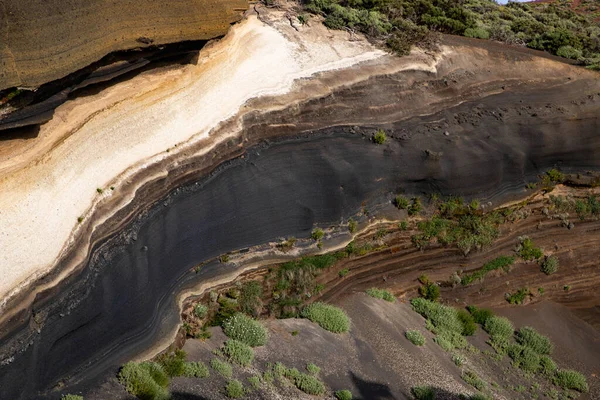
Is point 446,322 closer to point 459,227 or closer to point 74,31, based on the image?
point 459,227

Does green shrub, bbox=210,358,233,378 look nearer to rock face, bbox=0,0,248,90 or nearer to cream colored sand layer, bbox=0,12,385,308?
cream colored sand layer, bbox=0,12,385,308

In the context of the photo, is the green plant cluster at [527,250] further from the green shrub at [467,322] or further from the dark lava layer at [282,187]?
the green shrub at [467,322]

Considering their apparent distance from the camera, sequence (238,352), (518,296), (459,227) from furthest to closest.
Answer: (518,296), (459,227), (238,352)

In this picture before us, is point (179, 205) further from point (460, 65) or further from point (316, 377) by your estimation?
point (460, 65)

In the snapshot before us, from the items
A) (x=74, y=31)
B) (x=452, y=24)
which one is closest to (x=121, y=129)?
(x=74, y=31)

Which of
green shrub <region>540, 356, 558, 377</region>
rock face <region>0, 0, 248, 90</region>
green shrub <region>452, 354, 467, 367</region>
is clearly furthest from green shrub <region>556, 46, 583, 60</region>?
rock face <region>0, 0, 248, 90</region>

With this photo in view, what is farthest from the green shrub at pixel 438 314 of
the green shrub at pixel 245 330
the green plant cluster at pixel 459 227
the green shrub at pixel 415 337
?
the green shrub at pixel 245 330
